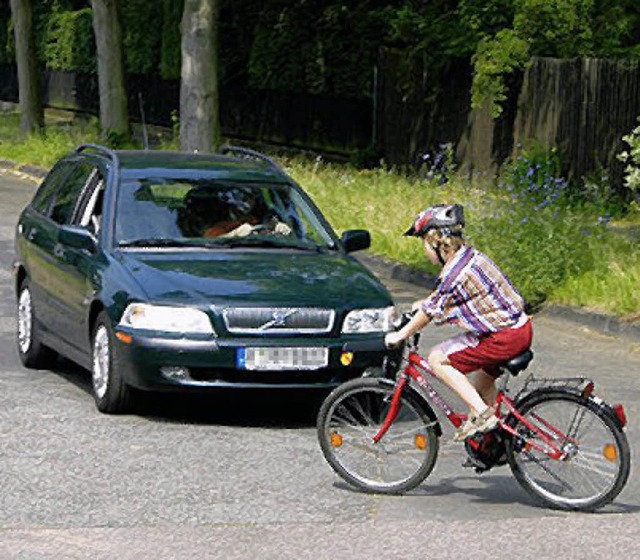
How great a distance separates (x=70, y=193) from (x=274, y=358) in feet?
9.38

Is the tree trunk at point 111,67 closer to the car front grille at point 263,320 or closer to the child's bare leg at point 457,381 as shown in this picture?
the car front grille at point 263,320

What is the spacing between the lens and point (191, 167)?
12.8 metres

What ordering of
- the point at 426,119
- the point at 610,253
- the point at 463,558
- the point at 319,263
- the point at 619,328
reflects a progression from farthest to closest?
the point at 426,119 < the point at 610,253 < the point at 619,328 < the point at 319,263 < the point at 463,558

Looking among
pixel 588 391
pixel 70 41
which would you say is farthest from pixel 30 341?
pixel 70 41

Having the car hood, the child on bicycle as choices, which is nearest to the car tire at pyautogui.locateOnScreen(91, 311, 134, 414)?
the car hood

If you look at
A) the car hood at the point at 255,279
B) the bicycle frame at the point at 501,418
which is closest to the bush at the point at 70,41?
the car hood at the point at 255,279

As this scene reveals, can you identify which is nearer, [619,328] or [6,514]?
[6,514]

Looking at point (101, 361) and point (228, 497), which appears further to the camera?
point (101, 361)

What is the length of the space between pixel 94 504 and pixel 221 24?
104 feet

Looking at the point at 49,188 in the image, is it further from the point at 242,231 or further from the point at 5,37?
the point at 5,37

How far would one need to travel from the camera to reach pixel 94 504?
9.04 metres

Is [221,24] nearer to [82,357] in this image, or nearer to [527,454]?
[82,357]

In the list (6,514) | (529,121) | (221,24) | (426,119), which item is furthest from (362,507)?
(221,24)

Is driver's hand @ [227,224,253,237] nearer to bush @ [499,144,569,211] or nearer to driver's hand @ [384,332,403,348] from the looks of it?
driver's hand @ [384,332,403,348]
